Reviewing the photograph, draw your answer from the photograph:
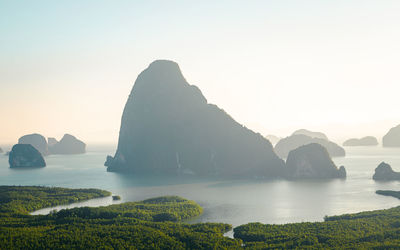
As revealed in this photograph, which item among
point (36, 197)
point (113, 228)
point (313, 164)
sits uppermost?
point (313, 164)

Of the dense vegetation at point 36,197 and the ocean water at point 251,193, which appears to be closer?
the ocean water at point 251,193

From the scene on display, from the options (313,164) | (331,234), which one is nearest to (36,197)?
(331,234)

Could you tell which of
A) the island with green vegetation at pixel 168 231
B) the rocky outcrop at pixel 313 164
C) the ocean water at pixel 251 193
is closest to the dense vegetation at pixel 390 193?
the ocean water at pixel 251 193

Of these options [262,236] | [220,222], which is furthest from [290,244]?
[220,222]

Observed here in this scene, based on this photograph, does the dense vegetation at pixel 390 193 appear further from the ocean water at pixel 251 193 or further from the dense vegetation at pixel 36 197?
the dense vegetation at pixel 36 197

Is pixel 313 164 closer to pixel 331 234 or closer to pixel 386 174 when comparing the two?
pixel 386 174

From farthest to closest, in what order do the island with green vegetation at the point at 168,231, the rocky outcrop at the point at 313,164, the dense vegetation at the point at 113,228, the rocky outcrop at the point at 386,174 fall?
the rocky outcrop at the point at 313,164, the rocky outcrop at the point at 386,174, the dense vegetation at the point at 113,228, the island with green vegetation at the point at 168,231

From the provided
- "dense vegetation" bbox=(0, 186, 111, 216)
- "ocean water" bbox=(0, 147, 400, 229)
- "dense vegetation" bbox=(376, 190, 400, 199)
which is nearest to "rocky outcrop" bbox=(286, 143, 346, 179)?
"ocean water" bbox=(0, 147, 400, 229)

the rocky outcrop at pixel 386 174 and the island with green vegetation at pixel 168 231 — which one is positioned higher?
the rocky outcrop at pixel 386 174

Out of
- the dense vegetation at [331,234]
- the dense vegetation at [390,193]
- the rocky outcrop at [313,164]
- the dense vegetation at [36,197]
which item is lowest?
the dense vegetation at [331,234]
